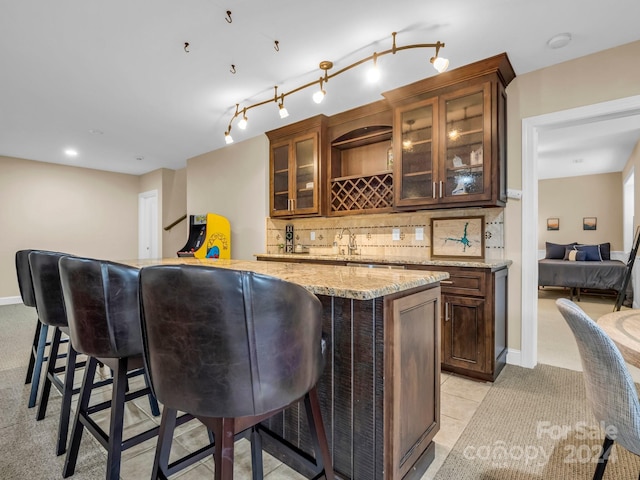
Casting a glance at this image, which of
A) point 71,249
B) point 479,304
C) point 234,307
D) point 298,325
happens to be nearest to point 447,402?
point 479,304

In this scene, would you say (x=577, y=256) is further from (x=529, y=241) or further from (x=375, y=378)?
(x=375, y=378)

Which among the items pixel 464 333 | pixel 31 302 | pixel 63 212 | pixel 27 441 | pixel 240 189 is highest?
pixel 240 189

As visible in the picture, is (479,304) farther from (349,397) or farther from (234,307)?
(234,307)

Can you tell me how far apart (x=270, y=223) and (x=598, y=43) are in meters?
3.62

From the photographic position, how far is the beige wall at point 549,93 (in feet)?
7.91

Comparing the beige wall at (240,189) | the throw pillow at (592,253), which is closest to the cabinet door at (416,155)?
the beige wall at (240,189)

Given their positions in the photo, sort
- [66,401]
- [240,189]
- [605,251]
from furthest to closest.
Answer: [605,251], [240,189], [66,401]

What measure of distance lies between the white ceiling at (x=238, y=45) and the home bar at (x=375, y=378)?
5.71 ft

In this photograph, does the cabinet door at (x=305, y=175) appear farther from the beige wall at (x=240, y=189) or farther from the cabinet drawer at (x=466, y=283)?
the cabinet drawer at (x=466, y=283)

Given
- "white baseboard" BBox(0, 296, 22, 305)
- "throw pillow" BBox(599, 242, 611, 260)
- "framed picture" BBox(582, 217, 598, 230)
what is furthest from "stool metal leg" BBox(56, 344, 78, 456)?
"framed picture" BBox(582, 217, 598, 230)

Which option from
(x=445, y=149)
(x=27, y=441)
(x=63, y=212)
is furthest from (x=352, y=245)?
(x=63, y=212)

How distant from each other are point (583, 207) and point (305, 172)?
7.21m

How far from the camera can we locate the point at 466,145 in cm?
277

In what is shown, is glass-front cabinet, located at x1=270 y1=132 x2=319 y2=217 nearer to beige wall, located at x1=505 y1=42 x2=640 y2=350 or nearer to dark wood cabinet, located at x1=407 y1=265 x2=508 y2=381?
dark wood cabinet, located at x1=407 y1=265 x2=508 y2=381
